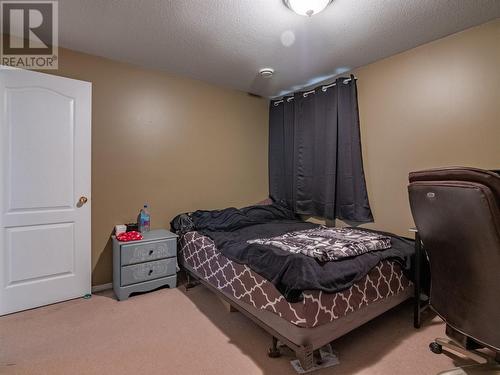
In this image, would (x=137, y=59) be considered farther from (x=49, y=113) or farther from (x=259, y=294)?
(x=259, y=294)

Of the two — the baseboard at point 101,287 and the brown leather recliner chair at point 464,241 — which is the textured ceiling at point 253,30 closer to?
the brown leather recliner chair at point 464,241

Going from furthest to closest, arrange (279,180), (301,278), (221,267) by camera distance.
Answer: (279,180) → (221,267) → (301,278)

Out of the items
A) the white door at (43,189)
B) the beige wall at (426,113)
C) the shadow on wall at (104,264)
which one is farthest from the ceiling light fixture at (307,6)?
the shadow on wall at (104,264)

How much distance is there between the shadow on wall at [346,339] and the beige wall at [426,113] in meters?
0.93

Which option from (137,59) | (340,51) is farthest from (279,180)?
(137,59)

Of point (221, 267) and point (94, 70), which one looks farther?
point (94, 70)

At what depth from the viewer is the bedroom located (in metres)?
1.55

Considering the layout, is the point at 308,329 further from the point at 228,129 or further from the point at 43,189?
the point at 228,129

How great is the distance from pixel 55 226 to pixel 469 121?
3624 millimetres

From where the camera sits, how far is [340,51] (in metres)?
2.51

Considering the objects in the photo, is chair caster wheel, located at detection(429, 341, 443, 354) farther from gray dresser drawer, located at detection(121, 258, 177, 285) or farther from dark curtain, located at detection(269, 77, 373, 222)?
gray dresser drawer, located at detection(121, 258, 177, 285)

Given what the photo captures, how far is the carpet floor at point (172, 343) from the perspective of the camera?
1571 millimetres

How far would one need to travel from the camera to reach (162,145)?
303 cm

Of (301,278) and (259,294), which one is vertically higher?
(301,278)
